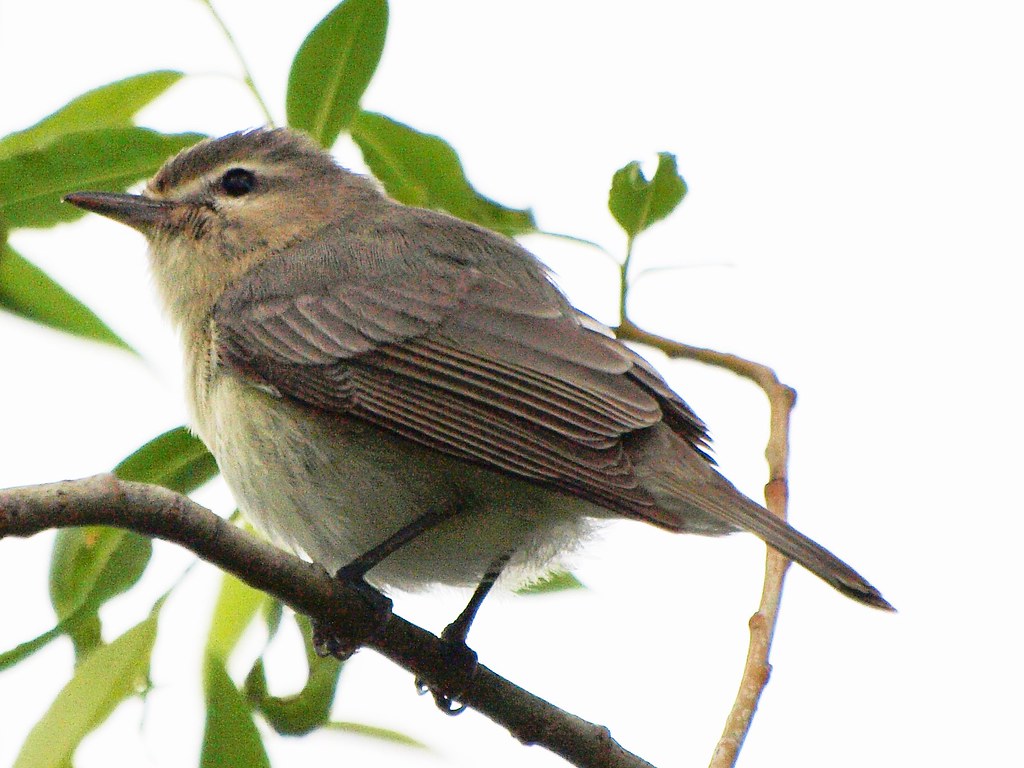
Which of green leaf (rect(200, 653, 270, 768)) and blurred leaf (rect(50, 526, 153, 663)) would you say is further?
blurred leaf (rect(50, 526, 153, 663))

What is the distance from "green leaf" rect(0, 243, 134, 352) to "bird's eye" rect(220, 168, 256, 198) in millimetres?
964

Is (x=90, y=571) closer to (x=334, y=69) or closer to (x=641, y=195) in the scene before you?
(x=334, y=69)

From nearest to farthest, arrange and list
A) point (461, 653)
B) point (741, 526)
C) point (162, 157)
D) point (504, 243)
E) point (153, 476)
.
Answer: point (741, 526) < point (461, 653) < point (153, 476) < point (162, 157) < point (504, 243)

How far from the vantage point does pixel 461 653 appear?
10.3ft

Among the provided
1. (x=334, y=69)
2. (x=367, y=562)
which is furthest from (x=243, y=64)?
(x=367, y=562)

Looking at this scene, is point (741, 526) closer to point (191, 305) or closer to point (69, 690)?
point (69, 690)

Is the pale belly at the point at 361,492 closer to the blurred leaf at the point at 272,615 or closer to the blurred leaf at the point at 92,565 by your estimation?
the blurred leaf at the point at 272,615

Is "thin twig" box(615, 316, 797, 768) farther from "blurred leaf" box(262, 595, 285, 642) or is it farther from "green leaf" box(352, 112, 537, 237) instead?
"blurred leaf" box(262, 595, 285, 642)

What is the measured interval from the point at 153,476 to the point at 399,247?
1.10 m

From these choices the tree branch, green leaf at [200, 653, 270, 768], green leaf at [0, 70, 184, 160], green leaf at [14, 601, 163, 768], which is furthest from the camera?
green leaf at [0, 70, 184, 160]

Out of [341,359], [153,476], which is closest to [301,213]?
[341,359]

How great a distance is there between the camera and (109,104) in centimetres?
380

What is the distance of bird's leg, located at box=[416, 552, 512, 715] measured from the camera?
3061mm

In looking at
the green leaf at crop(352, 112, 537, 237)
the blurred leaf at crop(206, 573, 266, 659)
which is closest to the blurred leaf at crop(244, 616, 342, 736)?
the blurred leaf at crop(206, 573, 266, 659)
